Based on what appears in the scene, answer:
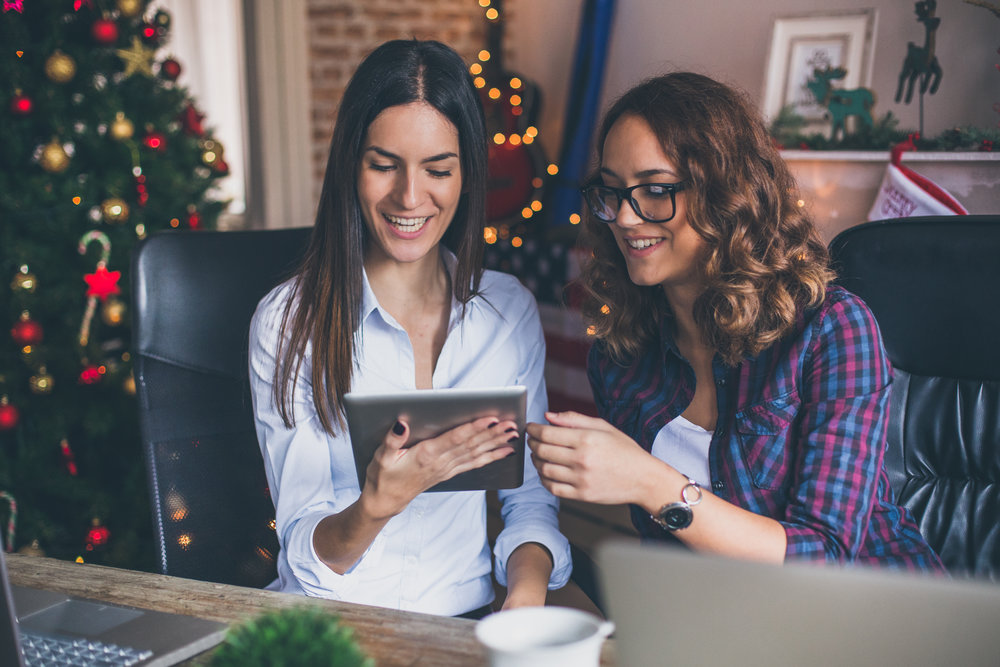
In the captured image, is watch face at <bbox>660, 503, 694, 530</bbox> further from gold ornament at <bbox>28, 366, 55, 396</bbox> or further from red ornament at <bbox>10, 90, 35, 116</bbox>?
red ornament at <bbox>10, 90, 35, 116</bbox>

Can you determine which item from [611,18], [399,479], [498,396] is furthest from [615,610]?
[611,18]

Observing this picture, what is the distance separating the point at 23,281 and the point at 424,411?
162 cm

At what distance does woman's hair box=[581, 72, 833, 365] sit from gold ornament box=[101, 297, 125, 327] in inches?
62.1

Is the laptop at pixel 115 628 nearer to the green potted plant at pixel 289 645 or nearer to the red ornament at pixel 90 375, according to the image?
the green potted plant at pixel 289 645

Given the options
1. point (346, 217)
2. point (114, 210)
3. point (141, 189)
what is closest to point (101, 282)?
point (114, 210)

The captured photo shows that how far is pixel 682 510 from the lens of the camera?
3.49 feet

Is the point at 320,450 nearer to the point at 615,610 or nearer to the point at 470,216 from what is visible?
the point at 470,216

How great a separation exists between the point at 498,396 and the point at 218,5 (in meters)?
3.61

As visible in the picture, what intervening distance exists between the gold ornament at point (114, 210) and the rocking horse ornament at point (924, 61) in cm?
212

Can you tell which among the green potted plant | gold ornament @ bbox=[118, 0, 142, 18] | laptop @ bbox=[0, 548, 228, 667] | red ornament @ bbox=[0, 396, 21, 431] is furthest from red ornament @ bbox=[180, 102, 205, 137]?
the green potted plant

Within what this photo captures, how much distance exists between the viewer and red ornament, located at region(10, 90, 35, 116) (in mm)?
2088

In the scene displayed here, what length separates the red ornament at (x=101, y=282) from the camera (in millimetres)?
2193

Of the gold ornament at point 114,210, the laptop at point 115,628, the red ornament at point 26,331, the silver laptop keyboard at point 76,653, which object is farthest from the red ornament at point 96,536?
the silver laptop keyboard at point 76,653

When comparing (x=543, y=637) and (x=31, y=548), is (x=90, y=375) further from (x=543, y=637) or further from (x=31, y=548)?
(x=543, y=637)
